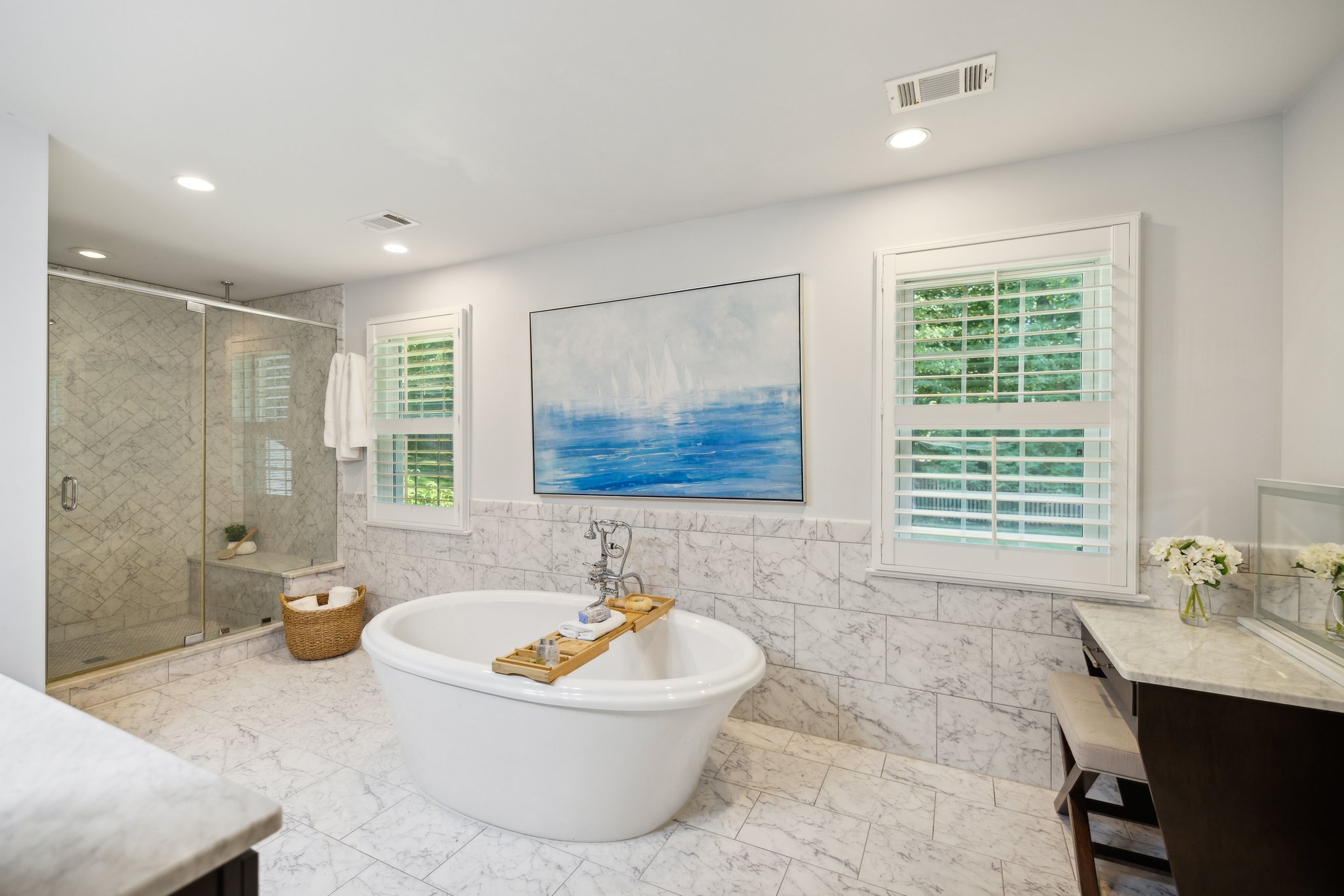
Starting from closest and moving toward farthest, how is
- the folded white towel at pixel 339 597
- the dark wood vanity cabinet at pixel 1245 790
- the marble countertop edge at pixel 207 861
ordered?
the marble countertop edge at pixel 207 861
the dark wood vanity cabinet at pixel 1245 790
the folded white towel at pixel 339 597

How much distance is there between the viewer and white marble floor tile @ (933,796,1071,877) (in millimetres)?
1970

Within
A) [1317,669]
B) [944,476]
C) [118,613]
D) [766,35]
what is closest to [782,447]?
[944,476]

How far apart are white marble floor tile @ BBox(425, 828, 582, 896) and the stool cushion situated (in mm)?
1589

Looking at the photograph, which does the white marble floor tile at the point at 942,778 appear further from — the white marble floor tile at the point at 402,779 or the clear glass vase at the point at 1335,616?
the white marble floor tile at the point at 402,779

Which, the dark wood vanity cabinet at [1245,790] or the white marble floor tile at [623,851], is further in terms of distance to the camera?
the white marble floor tile at [623,851]

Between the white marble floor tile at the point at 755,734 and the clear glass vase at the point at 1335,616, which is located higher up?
the clear glass vase at the point at 1335,616

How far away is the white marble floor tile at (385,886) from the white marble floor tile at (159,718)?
138cm

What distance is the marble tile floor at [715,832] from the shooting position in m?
1.87

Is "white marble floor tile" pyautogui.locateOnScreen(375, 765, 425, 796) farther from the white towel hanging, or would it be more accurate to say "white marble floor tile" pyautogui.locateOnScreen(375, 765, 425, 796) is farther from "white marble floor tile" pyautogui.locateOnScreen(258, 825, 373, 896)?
the white towel hanging

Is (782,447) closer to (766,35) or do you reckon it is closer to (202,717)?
(766,35)

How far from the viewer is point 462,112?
207 cm

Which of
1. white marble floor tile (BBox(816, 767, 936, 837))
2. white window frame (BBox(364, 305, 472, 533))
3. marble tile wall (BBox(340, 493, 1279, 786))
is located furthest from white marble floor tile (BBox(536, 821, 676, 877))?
white window frame (BBox(364, 305, 472, 533))

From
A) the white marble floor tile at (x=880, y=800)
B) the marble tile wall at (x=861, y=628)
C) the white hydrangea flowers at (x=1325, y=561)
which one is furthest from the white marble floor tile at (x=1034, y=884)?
the white hydrangea flowers at (x=1325, y=561)

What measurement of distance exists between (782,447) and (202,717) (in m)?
3.06
